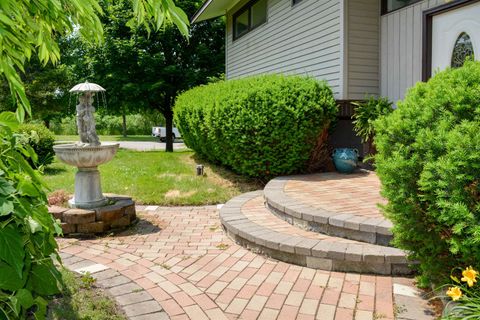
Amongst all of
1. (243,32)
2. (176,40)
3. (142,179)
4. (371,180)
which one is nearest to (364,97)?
(371,180)

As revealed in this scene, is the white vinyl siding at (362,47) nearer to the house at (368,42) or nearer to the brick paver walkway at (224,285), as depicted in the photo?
the house at (368,42)

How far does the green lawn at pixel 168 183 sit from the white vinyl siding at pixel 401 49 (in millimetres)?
3149

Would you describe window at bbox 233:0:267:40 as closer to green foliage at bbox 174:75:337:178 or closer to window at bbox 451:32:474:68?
green foliage at bbox 174:75:337:178

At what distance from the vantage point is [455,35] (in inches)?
233

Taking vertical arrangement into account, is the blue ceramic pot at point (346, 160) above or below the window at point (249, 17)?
→ below

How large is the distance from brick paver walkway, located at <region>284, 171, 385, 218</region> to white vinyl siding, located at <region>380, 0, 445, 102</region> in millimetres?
1713

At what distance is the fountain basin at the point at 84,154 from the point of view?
5.19 m

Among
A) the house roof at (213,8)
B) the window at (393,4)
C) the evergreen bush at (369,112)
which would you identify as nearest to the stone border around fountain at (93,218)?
the evergreen bush at (369,112)

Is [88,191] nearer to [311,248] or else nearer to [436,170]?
[311,248]

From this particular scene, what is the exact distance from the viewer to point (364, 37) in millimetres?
7633

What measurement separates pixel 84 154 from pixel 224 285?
2.90 metres

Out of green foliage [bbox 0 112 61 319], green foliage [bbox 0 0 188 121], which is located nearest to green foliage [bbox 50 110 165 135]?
green foliage [bbox 0 0 188 121]

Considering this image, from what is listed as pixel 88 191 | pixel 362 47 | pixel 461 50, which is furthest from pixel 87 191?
pixel 461 50

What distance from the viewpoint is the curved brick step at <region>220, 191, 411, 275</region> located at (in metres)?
3.49
